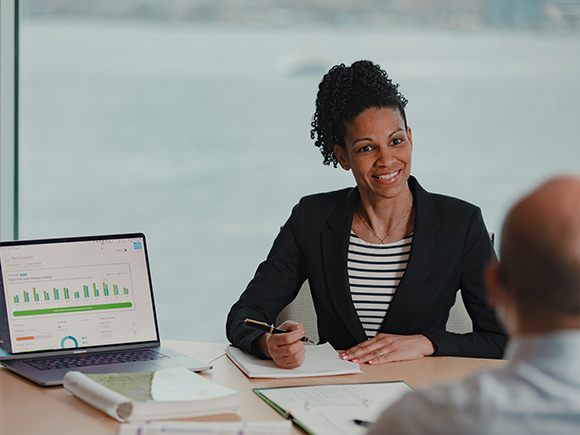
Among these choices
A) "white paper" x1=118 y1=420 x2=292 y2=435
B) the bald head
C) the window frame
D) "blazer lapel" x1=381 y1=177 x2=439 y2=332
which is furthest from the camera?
the window frame

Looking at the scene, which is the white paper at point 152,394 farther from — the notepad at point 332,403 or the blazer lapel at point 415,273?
the blazer lapel at point 415,273

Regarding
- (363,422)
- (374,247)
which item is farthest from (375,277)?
(363,422)

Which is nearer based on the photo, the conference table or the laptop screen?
the conference table

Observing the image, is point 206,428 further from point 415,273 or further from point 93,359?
point 415,273

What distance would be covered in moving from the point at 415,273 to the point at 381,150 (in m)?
0.36

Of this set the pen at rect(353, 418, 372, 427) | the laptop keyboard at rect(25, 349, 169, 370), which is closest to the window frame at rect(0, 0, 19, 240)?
the laptop keyboard at rect(25, 349, 169, 370)

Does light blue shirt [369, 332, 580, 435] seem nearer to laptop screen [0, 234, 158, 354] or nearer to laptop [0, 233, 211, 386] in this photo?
laptop [0, 233, 211, 386]

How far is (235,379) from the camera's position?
1.78 m

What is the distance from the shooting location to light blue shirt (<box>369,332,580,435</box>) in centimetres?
82

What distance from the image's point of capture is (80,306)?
76.0 inches

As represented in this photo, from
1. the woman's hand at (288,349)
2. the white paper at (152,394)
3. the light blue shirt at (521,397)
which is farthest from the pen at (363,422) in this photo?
the light blue shirt at (521,397)

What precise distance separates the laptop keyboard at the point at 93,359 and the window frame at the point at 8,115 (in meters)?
2.27

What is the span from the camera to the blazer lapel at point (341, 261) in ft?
7.19

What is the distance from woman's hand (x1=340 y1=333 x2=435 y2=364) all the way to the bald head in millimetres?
1075
